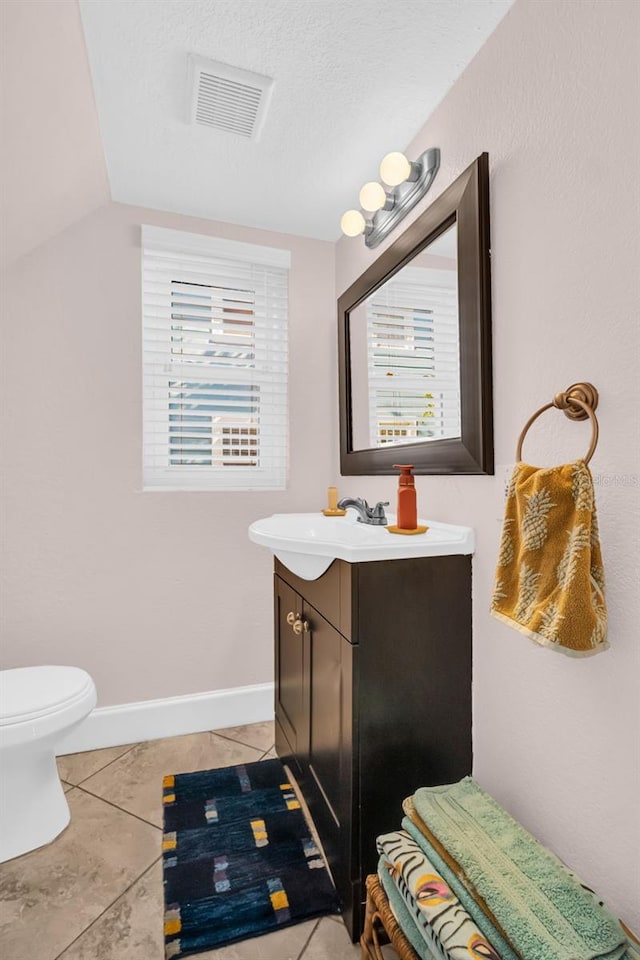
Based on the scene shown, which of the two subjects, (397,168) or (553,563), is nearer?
(553,563)

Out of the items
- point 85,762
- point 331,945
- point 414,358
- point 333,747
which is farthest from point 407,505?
point 85,762

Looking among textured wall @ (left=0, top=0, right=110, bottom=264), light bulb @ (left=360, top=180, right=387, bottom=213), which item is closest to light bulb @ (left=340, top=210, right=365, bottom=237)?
light bulb @ (left=360, top=180, right=387, bottom=213)

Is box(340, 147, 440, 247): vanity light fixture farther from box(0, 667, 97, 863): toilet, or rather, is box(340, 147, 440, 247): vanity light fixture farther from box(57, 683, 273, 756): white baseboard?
box(57, 683, 273, 756): white baseboard

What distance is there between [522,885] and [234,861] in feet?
2.95

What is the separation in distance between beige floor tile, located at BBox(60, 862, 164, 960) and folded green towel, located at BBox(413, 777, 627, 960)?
743 mm

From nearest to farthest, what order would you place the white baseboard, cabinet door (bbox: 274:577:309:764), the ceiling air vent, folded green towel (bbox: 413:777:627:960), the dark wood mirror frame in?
folded green towel (bbox: 413:777:627:960)
the dark wood mirror frame
the ceiling air vent
cabinet door (bbox: 274:577:309:764)
the white baseboard

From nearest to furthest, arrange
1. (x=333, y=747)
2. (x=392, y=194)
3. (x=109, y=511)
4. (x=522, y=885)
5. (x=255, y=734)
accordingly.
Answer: (x=522, y=885)
(x=333, y=747)
(x=392, y=194)
(x=109, y=511)
(x=255, y=734)

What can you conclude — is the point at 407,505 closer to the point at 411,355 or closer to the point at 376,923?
the point at 411,355

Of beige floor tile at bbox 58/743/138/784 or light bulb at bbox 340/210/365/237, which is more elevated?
light bulb at bbox 340/210/365/237

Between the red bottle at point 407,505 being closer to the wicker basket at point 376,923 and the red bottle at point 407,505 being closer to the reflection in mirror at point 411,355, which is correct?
the reflection in mirror at point 411,355

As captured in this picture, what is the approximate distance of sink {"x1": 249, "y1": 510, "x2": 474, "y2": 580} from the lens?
1.17 meters

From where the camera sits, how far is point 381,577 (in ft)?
3.98

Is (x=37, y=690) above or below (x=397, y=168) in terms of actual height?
below

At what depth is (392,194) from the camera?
5.50 ft
